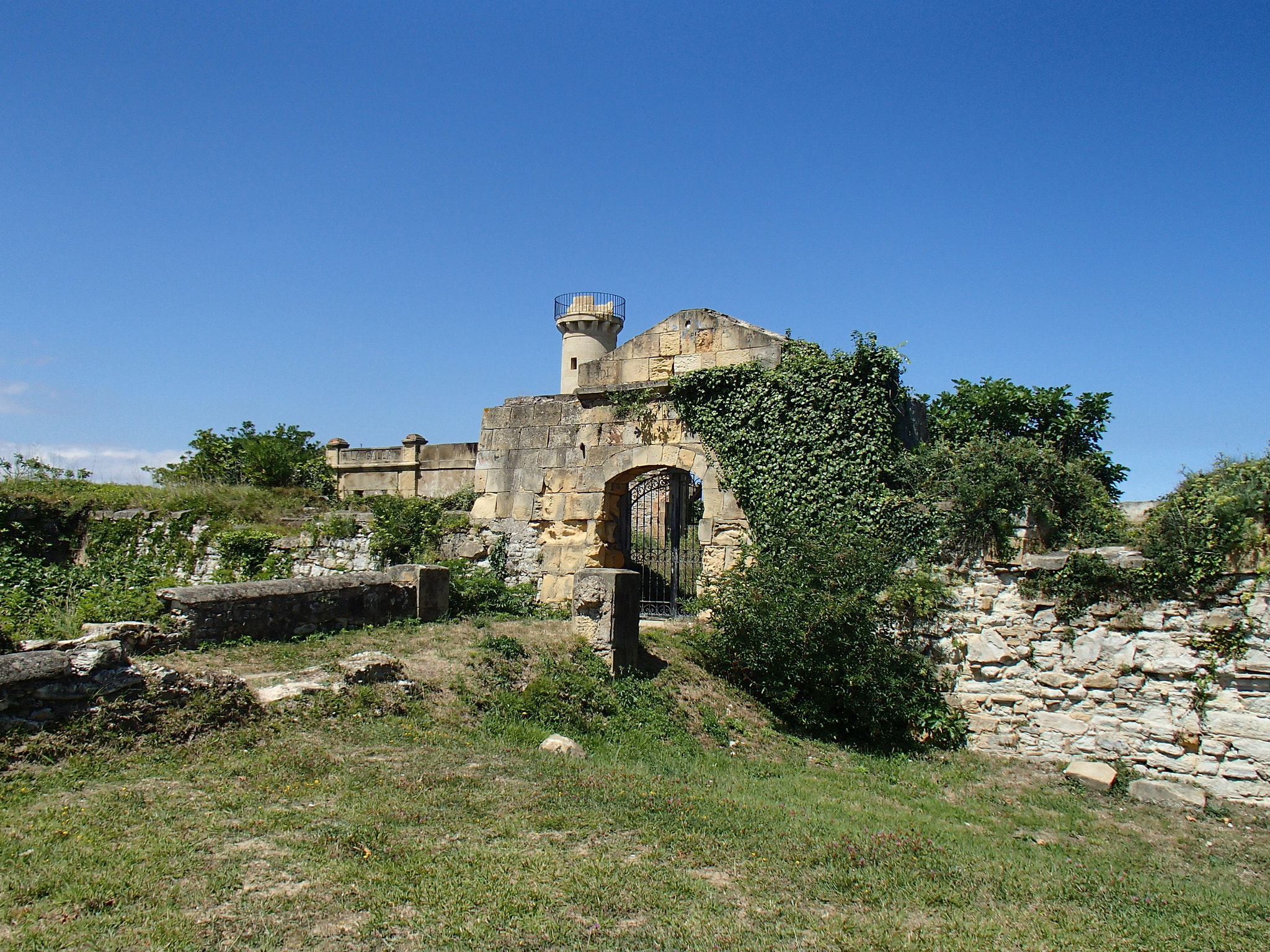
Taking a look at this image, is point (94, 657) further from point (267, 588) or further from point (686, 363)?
point (686, 363)

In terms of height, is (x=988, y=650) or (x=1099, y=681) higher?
(x=988, y=650)

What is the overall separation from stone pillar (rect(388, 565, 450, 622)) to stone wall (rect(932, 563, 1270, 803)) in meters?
6.12

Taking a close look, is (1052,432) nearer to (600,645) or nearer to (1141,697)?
(1141,697)

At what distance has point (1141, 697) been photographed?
873cm

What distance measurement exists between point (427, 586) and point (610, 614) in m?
2.91

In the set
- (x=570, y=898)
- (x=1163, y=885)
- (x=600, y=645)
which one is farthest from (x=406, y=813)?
(x=1163, y=885)

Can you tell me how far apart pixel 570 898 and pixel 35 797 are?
331 cm

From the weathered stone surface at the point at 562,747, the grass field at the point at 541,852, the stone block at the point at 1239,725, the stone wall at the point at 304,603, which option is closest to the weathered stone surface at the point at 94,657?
the grass field at the point at 541,852

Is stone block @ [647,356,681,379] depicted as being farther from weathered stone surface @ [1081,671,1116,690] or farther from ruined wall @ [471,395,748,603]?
weathered stone surface @ [1081,671,1116,690]

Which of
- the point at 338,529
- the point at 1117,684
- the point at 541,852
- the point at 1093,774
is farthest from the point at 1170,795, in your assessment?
the point at 338,529

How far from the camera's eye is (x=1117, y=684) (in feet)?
29.1

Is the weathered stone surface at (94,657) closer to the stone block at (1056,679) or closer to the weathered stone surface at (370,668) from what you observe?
the weathered stone surface at (370,668)

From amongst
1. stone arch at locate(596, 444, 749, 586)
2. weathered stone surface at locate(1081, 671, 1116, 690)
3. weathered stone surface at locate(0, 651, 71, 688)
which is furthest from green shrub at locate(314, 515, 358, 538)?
weathered stone surface at locate(1081, 671, 1116, 690)

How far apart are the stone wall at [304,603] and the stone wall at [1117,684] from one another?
626 cm
